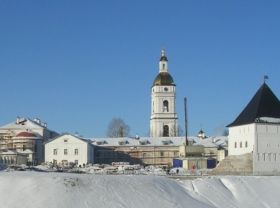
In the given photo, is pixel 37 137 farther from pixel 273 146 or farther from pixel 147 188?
pixel 147 188

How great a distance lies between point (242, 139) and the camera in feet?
213

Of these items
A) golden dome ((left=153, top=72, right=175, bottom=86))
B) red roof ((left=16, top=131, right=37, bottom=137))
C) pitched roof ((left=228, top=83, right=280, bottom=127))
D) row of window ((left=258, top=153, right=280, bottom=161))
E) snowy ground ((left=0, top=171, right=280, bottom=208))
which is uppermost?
golden dome ((left=153, top=72, right=175, bottom=86))

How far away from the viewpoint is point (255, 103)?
6481 centimetres

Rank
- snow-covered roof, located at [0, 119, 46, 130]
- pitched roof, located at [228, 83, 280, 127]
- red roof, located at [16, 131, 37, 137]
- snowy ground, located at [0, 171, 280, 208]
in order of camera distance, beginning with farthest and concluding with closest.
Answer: snow-covered roof, located at [0, 119, 46, 130] → red roof, located at [16, 131, 37, 137] → pitched roof, located at [228, 83, 280, 127] → snowy ground, located at [0, 171, 280, 208]

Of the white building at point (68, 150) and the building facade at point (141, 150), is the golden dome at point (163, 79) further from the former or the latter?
the white building at point (68, 150)

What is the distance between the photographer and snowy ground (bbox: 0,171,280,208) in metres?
34.8

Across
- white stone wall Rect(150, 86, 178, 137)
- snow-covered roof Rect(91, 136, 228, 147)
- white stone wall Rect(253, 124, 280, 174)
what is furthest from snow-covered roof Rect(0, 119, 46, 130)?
white stone wall Rect(253, 124, 280, 174)

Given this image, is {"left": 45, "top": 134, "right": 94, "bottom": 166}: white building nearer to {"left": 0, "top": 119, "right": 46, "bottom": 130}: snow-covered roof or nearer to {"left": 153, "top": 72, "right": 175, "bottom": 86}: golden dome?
{"left": 0, "top": 119, "right": 46, "bottom": 130}: snow-covered roof

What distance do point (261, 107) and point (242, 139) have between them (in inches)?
151

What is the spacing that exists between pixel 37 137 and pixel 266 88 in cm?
4850

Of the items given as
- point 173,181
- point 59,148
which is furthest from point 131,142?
point 173,181

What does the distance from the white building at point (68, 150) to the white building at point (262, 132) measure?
36.5 m

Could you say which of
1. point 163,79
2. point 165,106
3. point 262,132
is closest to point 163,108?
point 165,106

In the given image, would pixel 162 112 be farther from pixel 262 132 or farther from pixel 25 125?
pixel 262 132
